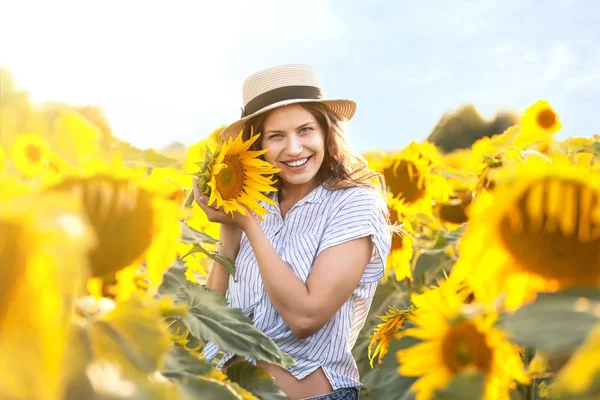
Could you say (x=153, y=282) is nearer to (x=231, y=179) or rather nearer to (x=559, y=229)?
(x=559, y=229)

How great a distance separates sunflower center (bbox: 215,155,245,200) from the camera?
191 cm

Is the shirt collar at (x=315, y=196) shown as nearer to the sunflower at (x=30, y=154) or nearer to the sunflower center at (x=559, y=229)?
the sunflower at (x=30, y=154)

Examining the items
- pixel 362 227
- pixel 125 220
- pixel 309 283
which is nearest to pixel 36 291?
pixel 125 220

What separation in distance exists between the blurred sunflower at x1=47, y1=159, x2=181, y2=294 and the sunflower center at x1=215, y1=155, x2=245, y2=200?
1.11 metres

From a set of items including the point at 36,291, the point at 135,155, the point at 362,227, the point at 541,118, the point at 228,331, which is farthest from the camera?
the point at 541,118

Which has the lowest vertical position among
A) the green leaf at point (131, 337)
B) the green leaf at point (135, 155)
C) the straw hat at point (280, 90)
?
the green leaf at point (131, 337)

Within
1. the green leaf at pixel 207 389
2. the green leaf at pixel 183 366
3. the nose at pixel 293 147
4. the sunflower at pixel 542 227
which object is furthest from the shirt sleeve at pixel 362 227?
the sunflower at pixel 542 227

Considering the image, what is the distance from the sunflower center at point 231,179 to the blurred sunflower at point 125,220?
1.11 m

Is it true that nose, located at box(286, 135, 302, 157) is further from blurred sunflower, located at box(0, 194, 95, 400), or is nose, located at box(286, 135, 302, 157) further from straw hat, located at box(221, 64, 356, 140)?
blurred sunflower, located at box(0, 194, 95, 400)

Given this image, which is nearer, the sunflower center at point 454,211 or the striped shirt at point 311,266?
the striped shirt at point 311,266

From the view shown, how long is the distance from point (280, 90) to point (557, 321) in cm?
229

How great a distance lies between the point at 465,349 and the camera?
719 millimetres

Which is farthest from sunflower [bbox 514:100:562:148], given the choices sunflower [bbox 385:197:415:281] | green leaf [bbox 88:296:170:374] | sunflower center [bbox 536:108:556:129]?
green leaf [bbox 88:296:170:374]

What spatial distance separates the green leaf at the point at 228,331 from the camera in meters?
1.04
